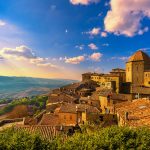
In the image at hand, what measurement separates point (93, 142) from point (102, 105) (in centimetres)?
4316

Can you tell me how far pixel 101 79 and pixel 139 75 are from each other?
2343 cm

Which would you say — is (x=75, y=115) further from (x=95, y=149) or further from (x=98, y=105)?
(x=95, y=149)

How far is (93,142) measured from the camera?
27.1 metres

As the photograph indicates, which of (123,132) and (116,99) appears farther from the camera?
(116,99)

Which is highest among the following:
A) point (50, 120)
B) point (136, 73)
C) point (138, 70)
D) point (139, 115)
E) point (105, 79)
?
point (138, 70)

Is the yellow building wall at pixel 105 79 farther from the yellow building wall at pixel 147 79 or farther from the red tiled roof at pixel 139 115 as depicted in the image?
the red tiled roof at pixel 139 115

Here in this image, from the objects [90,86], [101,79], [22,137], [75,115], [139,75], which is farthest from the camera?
[101,79]

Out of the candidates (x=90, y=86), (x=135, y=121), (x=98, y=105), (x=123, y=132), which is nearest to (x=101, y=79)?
(x=90, y=86)

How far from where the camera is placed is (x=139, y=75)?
94875 mm

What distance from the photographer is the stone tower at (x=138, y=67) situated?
9488 cm

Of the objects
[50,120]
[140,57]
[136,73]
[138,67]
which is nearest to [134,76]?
[136,73]

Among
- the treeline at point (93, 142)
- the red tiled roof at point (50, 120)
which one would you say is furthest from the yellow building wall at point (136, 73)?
the treeline at point (93, 142)

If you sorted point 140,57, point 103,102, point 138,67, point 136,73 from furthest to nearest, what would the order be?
point 140,57 → point 138,67 → point 136,73 → point 103,102

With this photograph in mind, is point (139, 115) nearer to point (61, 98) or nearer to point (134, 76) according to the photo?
point (61, 98)
